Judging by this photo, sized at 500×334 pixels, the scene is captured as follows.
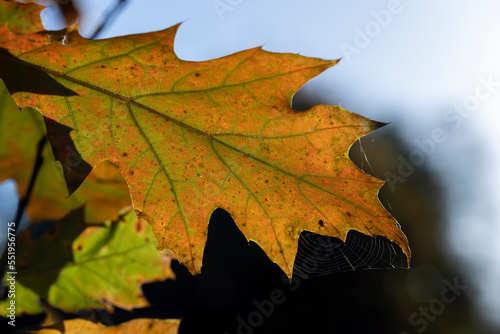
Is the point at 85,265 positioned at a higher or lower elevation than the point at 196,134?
lower

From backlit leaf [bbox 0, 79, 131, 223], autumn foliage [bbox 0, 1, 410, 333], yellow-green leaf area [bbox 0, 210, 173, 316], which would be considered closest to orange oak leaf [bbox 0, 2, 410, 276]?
autumn foliage [bbox 0, 1, 410, 333]

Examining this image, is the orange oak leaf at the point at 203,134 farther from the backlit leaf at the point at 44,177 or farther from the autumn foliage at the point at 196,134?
the backlit leaf at the point at 44,177

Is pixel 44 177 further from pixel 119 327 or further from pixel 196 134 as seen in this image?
pixel 196 134

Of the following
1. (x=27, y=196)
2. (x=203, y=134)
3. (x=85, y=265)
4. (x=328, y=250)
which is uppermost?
(x=27, y=196)

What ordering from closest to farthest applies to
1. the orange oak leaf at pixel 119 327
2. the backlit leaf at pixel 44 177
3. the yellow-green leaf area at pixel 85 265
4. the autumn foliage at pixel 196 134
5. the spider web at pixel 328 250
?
the autumn foliage at pixel 196 134 < the orange oak leaf at pixel 119 327 < the backlit leaf at pixel 44 177 < the yellow-green leaf area at pixel 85 265 < the spider web at pixel 328 250

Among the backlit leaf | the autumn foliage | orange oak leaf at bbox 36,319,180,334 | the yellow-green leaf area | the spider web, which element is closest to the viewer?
the autumn foliage

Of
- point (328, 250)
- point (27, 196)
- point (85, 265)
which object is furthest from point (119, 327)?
point (328, 250)

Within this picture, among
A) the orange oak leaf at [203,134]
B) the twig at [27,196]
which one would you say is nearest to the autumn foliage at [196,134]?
the orange oak leaf at [203,134]

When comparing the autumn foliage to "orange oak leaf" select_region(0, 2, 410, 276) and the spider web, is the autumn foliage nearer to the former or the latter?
"orange oak leaf" select_region(0, 2, 410, 276)

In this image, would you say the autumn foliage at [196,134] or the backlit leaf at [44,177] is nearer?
the autumn foliage at [196,134]
